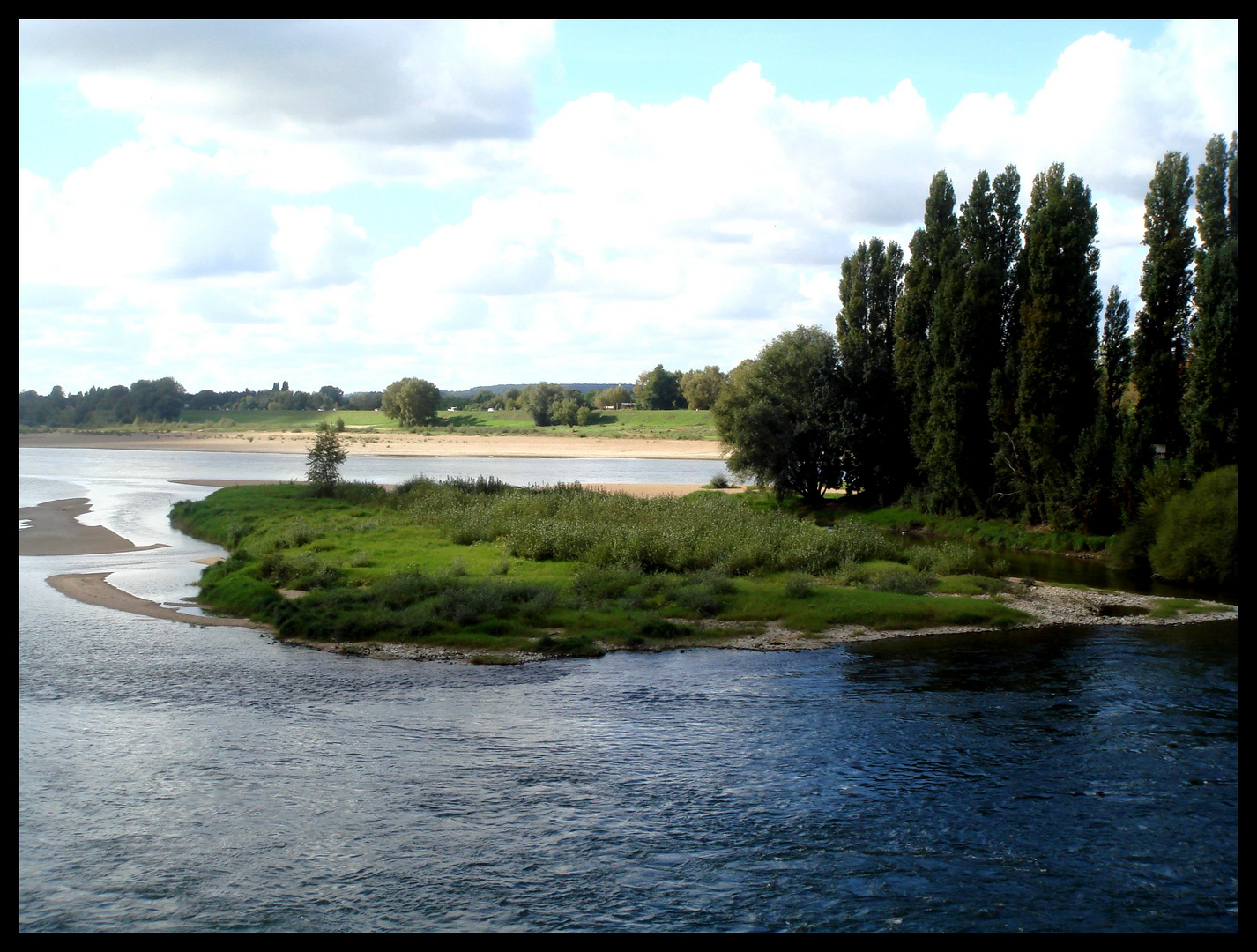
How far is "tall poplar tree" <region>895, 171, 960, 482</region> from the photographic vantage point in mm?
41375

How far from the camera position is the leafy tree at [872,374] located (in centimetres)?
4500

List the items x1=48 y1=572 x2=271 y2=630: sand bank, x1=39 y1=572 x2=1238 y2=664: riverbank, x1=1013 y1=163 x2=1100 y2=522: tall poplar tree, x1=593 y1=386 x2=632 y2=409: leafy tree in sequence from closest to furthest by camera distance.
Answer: x1=39 y1=572 x2=1238 y2=664: riverbank < x1=48 y1=572 x2=271 y2=630: sand bank < x1=1013 y1=163 x2=1100 y2=522: tall poplar tree < x1=593 y1=386 x2=632 y2=409: leafy tree

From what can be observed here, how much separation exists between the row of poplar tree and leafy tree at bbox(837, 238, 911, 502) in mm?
168

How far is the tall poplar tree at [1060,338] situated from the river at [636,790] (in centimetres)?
1657

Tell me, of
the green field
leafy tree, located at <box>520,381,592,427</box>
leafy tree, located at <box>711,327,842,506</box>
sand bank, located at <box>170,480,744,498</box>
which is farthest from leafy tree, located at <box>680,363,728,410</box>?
leafy tree, located at <box>711,327,842,506</box>

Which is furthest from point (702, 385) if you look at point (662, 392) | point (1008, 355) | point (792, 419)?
point (1008, 355)

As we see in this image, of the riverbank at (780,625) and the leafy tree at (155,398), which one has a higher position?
the leafy tree at (155,398)

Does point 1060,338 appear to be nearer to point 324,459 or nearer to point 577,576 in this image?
point 577,576

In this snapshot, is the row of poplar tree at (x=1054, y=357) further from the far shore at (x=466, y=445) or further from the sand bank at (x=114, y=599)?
the far shore at (x=466, y=445)

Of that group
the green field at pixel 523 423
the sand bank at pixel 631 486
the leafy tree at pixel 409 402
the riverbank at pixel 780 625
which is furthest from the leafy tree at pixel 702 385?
the riverbank at pixel 780 625

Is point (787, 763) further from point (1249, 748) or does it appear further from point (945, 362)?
point (945, 362)

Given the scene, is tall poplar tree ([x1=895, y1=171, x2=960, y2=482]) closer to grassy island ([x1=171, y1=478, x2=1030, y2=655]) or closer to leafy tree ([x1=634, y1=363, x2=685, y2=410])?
grassy island ([x1=171, y1=478, x2=1030, y2=655])

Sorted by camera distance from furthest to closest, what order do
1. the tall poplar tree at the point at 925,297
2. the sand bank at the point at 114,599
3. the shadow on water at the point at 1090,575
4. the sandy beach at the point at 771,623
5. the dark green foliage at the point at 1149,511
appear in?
the tall poplar tree at the point at 925,297 → the dark green foliage at the point at 1149,511 → the shadow on water at the point at 1090,575 → the sand bank at the point at 114,599 → the sandy beach at the point at 771,623
